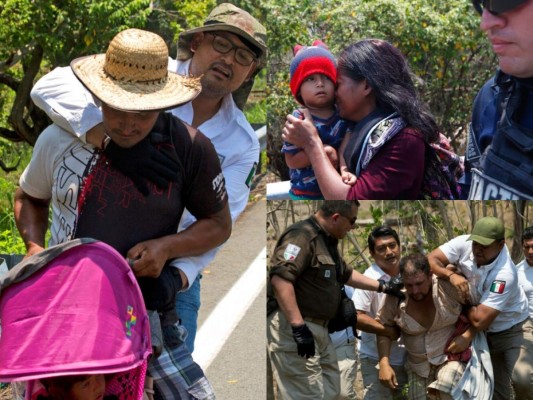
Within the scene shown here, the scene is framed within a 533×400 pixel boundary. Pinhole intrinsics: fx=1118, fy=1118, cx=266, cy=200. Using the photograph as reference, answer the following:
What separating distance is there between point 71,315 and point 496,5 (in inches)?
62.7

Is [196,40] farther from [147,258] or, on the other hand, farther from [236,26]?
[147,258]

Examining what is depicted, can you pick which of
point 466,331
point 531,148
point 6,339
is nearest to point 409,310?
point 466,331

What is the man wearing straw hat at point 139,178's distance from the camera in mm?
3494

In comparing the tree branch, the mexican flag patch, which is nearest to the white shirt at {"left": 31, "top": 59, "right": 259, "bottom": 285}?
the mexican flag patch

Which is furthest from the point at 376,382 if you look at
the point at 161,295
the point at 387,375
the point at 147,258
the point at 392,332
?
the point at 147,258

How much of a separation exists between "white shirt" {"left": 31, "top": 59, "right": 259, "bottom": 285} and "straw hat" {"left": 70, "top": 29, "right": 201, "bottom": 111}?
0.15 m

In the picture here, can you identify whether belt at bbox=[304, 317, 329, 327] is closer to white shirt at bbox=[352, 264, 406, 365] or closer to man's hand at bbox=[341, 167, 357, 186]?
white shirt at bbox=[352, 264, 406, 365]

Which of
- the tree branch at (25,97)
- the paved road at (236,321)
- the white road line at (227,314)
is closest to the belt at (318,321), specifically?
the paved road at (236,321)

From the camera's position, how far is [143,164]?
3.49m

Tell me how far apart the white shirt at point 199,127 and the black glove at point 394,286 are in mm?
606

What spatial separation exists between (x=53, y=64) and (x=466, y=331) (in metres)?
6.38

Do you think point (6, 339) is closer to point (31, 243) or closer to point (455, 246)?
point (31, 243)

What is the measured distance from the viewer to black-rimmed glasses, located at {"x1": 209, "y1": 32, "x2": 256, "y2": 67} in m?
4.37

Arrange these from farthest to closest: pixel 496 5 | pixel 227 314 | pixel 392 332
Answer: pixel 227 314 < pixel 392 332 < pixel 496 5
